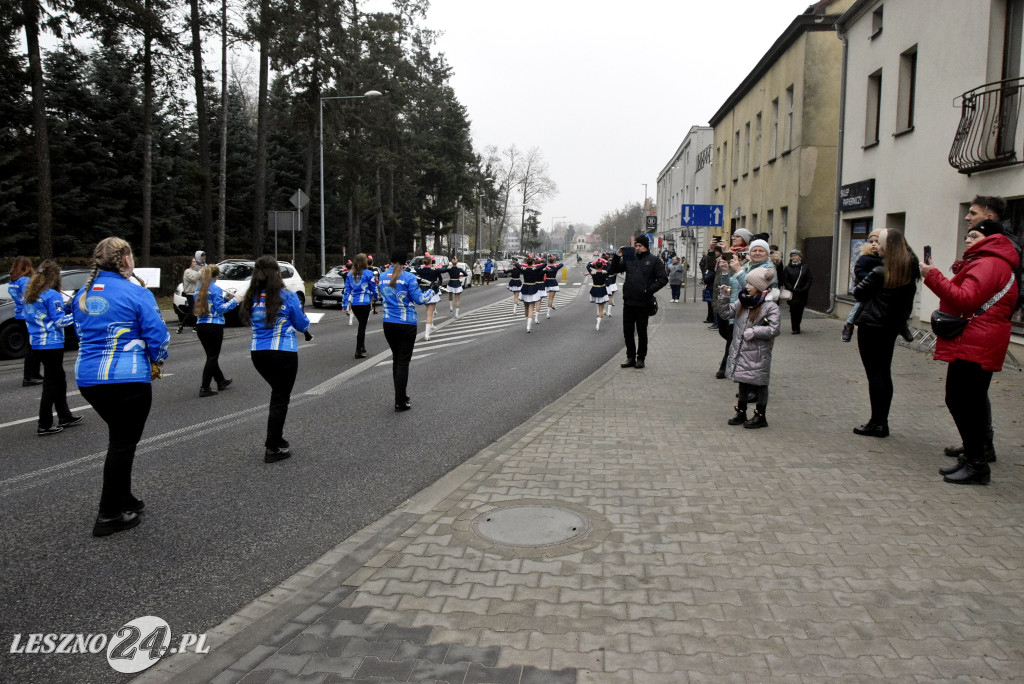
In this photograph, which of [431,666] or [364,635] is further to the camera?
[364,635]

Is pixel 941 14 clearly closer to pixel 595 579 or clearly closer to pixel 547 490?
pixel 547 490

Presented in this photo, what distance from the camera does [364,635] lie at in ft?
11.1

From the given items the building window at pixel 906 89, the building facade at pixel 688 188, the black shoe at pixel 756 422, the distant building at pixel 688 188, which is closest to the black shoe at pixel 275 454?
the black shoe at pixel 756 422

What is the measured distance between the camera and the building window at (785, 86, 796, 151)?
24.4m

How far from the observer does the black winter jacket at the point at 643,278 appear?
11414mm

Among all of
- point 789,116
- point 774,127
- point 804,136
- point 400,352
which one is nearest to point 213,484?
point 400,352

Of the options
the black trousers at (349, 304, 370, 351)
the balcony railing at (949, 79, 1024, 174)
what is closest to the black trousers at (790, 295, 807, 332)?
the balcony railing at (949, 79, 1024, 174)

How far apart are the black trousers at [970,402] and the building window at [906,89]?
1239 cm

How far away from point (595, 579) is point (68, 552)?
3.04 m

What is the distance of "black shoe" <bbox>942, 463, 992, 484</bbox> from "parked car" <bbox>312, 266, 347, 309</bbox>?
74.2 feet

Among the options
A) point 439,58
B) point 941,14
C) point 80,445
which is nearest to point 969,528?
point 80,445

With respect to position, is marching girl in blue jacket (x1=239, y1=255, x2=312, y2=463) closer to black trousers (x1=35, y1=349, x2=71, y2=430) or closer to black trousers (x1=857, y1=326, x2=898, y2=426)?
black trousers (x1=35, y1=349, x2=71, y2=430)

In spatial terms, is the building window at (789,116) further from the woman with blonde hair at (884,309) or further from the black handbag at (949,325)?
the black handbag at (949,325)

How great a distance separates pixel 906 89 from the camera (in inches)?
636
